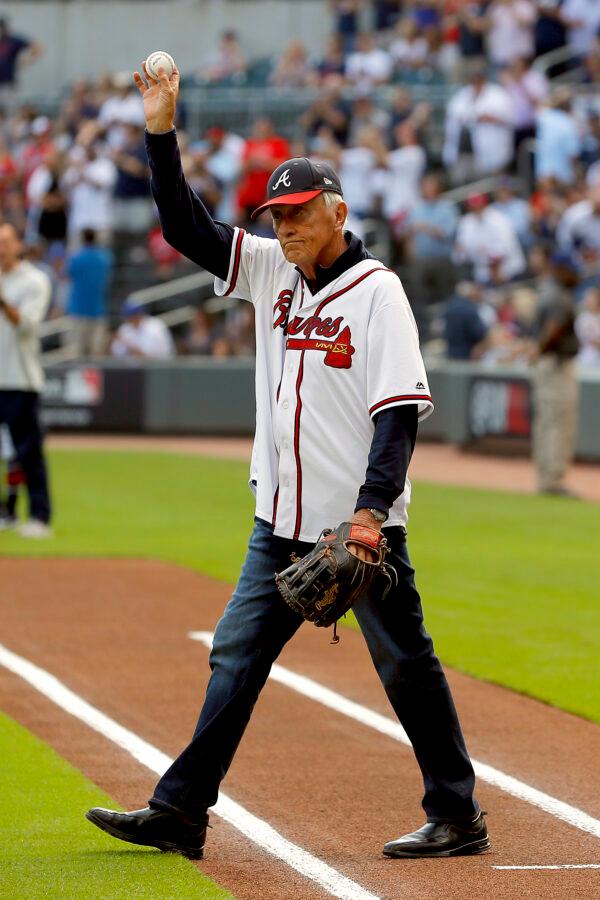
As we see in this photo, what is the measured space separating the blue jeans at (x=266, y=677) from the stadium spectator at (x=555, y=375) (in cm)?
1116

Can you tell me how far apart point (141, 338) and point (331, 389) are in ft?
60.9

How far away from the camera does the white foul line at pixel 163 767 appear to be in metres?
4.80

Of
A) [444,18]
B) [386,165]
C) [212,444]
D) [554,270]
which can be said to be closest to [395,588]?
[554,270]

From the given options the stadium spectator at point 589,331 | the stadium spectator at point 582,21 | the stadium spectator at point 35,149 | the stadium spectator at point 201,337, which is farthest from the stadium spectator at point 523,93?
the stadium spectator at point 35,149

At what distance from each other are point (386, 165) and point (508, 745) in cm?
1803

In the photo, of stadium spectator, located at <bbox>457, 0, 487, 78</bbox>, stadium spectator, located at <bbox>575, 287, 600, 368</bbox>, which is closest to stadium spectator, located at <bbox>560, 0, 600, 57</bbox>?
stadium spectator, located at <bbox>457, 0, 487, 78</bbox>

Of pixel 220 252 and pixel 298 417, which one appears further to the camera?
pixel 220 252

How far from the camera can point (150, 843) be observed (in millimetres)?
5016

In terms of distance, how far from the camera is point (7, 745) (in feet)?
21.3

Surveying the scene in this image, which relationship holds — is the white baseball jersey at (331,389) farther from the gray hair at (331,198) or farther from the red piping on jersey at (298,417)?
the gray hair at (331,198)

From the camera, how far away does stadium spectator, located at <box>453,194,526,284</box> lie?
22.1 metres

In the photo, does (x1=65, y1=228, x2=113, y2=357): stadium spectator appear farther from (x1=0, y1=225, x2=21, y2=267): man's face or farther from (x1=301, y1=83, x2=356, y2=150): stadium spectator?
(x1=0, y1=225, x2=21, y2=267): man's face

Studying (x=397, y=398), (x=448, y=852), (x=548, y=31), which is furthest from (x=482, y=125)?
(x=448, y=852)

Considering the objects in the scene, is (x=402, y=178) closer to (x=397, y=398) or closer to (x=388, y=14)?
(x=388, y=14)
